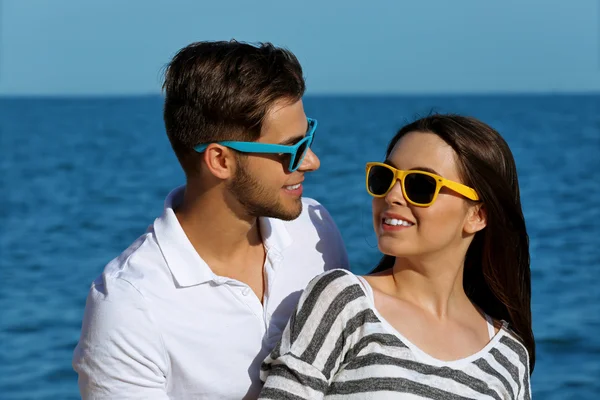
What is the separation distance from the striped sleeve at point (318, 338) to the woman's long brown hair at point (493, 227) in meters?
0.37

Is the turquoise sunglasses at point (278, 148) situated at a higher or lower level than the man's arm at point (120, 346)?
higher

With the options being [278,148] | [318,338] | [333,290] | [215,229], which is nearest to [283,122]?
[278,148]

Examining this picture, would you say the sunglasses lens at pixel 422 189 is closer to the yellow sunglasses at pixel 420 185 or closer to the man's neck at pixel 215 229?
the yellow sunglasses at pixel 420 185

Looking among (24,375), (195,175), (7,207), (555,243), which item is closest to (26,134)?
(7,207)

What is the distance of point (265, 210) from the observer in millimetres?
3049

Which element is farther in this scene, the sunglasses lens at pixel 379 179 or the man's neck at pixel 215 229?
the man's neck at pixel 215 229

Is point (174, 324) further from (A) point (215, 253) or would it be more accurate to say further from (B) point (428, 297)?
(B) point (428, 297)

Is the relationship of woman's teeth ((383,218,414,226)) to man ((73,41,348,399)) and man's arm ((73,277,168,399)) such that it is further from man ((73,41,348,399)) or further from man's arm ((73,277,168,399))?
man's arm ((73,277,168,399))

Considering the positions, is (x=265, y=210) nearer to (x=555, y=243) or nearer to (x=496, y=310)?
(x=496, y=310)

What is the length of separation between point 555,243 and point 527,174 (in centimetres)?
844

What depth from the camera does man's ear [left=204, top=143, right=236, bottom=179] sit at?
3062mm

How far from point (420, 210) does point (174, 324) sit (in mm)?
738

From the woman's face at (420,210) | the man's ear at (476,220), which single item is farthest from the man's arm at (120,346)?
the man's ear at (476,220)

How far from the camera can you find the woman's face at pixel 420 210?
2.79 meters
